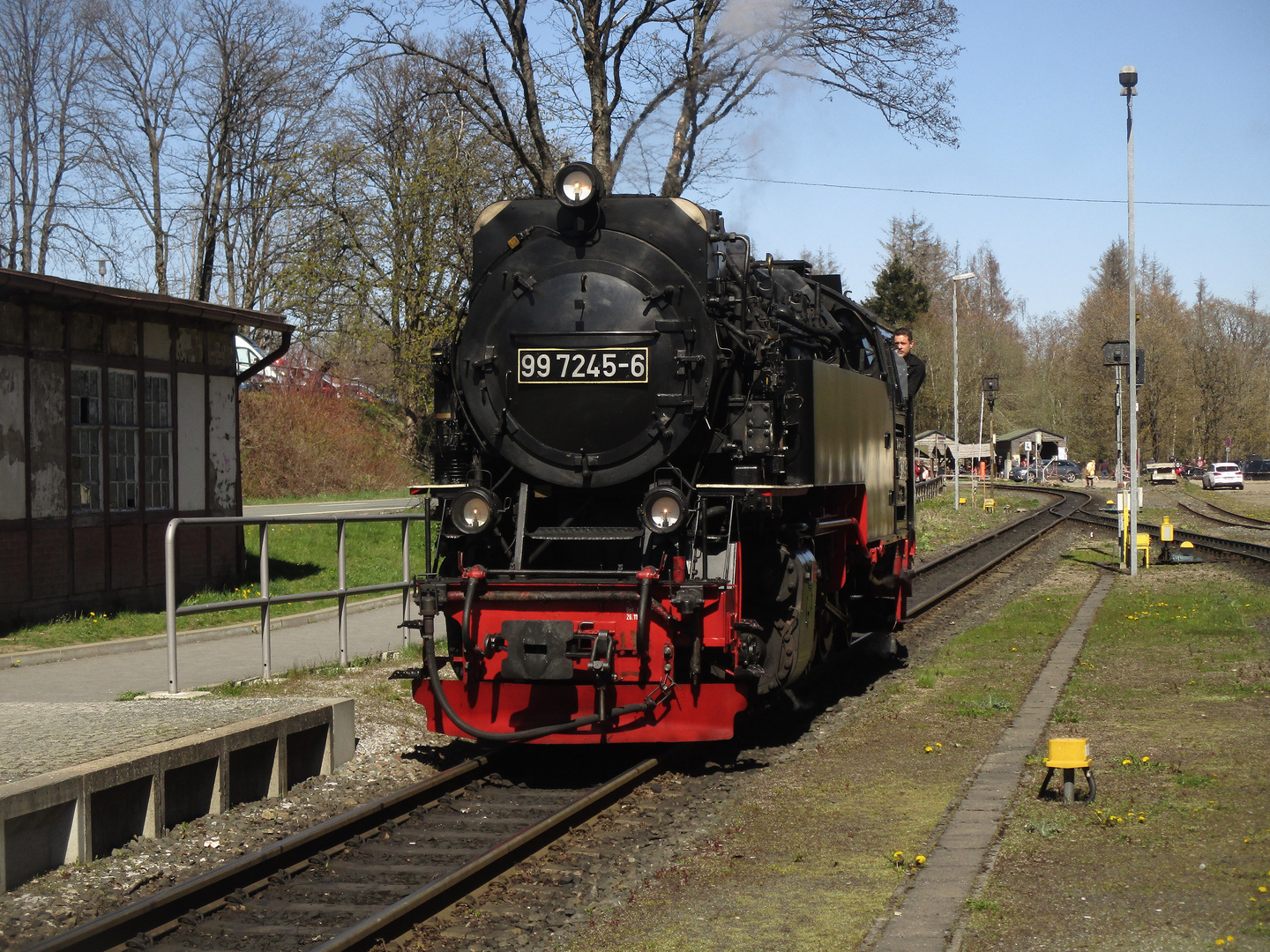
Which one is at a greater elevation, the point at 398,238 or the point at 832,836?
the point at 398,238

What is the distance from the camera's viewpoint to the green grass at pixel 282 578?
38.9 feet

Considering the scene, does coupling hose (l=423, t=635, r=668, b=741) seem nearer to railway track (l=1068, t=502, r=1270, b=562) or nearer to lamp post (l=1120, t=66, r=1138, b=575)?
lamp post (l=1120, t=66, r=1138, b=575)

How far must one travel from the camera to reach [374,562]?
59.8ft

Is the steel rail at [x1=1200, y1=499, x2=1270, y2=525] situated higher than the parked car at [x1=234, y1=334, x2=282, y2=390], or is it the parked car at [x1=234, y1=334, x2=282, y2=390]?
the parked car at [x1=234, y1=334, x2=282, y2=390]

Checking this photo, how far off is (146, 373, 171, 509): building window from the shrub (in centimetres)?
1427

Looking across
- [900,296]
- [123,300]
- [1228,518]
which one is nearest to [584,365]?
[123,300]

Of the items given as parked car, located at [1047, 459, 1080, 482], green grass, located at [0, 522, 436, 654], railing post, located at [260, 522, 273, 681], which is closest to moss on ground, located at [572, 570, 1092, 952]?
green grass, located at [0, 522, 436, 654]

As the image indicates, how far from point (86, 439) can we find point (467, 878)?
9.81m

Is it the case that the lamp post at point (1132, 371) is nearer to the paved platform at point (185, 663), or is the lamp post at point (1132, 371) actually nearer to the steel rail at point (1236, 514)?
the paved platform at point (185, 663)

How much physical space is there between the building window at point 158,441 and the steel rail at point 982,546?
8.42 metres

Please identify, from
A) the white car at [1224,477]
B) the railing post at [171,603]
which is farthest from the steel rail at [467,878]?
the white car at [1224,477]

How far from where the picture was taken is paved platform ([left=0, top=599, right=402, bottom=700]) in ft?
29.9

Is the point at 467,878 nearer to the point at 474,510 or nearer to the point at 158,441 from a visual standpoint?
the point at 474,510

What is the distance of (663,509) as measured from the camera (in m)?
7.10
